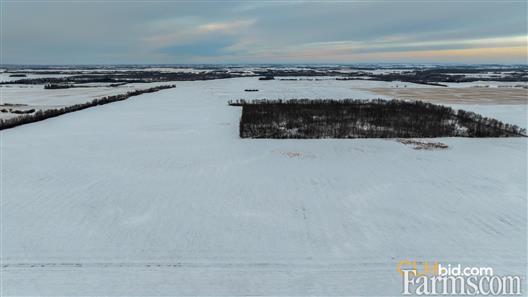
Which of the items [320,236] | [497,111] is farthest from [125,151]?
[497,111]

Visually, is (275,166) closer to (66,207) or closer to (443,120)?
(66,207)

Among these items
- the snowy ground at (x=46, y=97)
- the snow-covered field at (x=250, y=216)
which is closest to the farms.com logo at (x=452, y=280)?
the snow-covered field at (x=250, y=216)

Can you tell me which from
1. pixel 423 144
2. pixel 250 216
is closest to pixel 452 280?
pixel 250 216

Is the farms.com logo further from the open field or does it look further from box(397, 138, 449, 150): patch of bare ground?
the open field

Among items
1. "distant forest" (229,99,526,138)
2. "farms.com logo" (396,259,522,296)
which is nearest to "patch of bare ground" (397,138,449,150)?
"distant forest" (229,99,526,138)

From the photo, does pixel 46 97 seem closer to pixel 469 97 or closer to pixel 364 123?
pixel 364 123

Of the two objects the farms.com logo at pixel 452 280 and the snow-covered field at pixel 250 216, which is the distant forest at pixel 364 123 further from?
the farms.com logo at pixel 452 280
